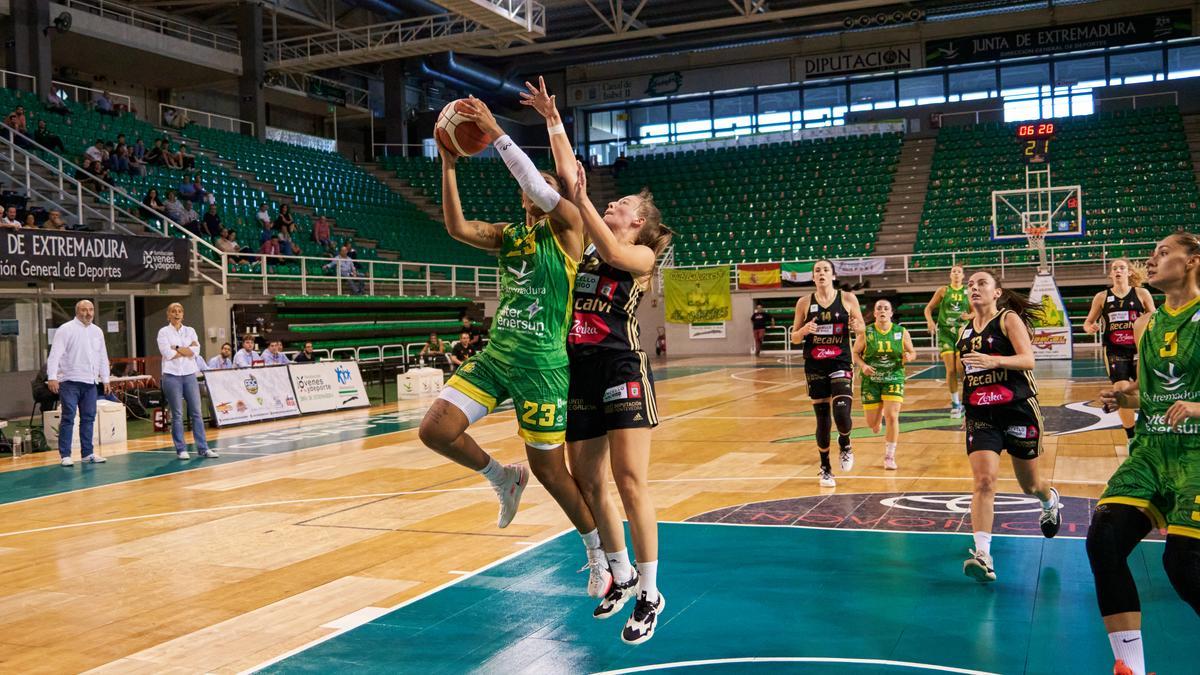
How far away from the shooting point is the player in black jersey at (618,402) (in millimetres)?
4637

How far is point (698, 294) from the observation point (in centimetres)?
3234

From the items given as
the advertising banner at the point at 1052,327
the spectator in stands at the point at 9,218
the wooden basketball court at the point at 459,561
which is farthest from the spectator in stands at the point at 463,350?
the advertising banner at the point at 1052,327

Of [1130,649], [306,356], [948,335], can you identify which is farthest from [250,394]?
[1130,649]

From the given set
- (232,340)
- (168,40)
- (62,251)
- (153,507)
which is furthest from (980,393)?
(168,40)

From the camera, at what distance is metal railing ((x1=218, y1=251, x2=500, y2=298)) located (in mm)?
21141

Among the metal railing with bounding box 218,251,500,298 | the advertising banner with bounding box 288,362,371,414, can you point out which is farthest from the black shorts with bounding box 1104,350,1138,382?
the advertising banner with bounding box 288,362,371,414

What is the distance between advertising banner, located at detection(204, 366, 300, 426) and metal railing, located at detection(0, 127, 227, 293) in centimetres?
338

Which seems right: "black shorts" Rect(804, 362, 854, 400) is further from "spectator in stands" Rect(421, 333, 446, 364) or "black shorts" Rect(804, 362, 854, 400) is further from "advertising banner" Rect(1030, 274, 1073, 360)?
"advertising banner" Rect(1030, 274, 1073, 360)

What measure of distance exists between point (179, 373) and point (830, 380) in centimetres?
776

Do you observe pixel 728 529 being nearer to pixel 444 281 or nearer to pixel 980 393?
pixel 980 393

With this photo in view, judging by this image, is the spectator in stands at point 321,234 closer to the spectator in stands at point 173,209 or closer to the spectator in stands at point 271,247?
the spectator in stands at point 271,247

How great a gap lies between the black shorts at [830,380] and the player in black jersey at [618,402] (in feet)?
15.8

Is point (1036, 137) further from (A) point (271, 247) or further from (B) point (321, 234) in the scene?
(A) point (271, 247)

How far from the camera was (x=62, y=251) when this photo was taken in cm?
1631
